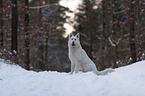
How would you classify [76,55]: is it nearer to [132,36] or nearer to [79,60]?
[79,60]

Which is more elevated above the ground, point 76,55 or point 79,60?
point 76,55

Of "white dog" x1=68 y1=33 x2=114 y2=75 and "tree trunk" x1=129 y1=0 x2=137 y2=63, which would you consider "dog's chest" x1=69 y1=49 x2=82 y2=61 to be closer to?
"white dog" x1=68 y1=33 x2=114 y2=75

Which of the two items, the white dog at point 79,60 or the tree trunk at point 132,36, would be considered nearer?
the white dog at point 79,60

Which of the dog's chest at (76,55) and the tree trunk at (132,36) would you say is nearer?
the dog's chest at (76,55)

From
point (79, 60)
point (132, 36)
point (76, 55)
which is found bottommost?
point (79, 60)

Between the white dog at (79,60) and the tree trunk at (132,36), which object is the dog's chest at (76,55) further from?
the tree trunk at (132,36)

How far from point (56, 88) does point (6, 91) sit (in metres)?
1.28

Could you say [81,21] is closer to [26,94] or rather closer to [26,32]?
[26,32]

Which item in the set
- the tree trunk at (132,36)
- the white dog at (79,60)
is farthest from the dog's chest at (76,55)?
the tree trunk at (132,36)

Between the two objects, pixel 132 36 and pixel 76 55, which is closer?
pixel 76 55

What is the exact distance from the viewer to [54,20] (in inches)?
952

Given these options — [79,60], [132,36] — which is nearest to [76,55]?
[79,60]

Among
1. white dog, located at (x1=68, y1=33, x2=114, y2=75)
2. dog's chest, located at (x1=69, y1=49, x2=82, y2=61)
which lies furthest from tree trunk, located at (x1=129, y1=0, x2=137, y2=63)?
dog's chest, located at (x1=69, y1=49, x2=82, y2=61)

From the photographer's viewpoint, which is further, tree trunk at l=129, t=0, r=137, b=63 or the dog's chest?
tree trunk at l=129, t=0, r=137, b=63
